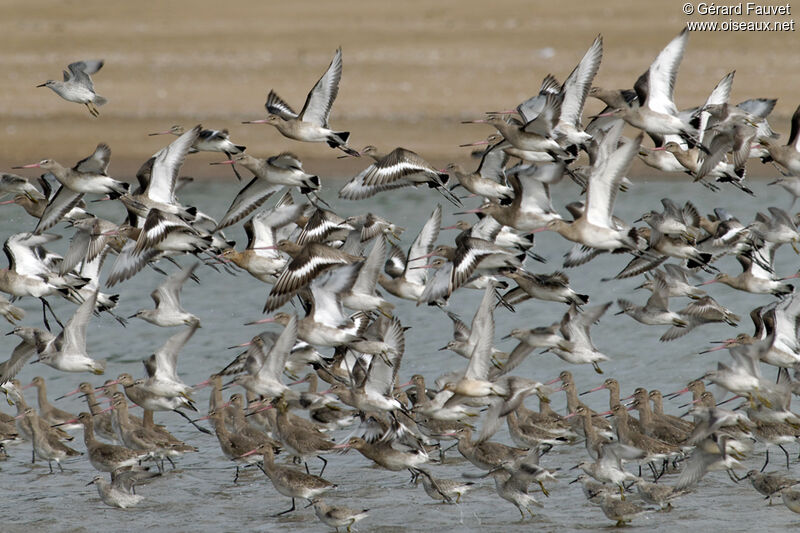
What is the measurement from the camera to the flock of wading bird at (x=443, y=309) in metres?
11.6

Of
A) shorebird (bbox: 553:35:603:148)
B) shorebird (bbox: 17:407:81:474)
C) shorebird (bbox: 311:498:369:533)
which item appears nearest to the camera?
shorebird (bbox: 311:498:369:533)

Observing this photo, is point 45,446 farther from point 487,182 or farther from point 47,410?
point 487,182

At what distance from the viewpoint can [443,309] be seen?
1305 cm

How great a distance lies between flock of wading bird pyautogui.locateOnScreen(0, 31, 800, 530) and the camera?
37.9 ft

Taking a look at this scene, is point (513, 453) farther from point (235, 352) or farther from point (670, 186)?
point (670, 186)

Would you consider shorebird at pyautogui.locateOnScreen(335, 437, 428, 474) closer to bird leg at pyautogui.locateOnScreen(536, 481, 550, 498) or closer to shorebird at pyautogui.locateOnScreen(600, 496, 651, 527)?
bird leg at pyautogui.locateOnScreen(536, 481, 550, 498)

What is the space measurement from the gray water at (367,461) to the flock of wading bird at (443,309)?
238 mm

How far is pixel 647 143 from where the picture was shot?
2652 cm

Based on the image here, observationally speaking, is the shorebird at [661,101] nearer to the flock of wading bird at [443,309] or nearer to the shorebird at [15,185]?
the flock of wading bird at [443,309]

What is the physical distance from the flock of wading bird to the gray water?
238mm

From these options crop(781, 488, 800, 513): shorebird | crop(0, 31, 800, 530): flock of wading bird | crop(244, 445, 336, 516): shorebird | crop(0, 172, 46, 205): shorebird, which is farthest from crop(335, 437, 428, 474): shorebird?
crop(0, 172, 46, 205): shorebird

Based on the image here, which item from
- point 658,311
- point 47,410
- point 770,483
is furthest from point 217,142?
point 770,483

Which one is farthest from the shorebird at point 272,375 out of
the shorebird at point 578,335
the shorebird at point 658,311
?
the shorebird at point 658,311

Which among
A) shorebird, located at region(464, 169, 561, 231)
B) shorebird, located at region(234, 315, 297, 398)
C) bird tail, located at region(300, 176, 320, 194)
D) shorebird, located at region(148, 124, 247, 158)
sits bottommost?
shorebird, located at region(234, 315, 297, 398)
